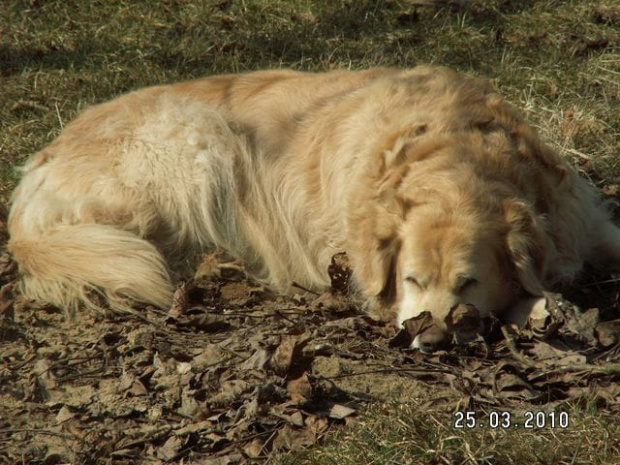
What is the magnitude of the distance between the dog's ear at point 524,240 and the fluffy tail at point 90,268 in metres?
1.70

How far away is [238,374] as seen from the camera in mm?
3627

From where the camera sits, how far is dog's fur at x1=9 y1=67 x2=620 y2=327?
3982mm

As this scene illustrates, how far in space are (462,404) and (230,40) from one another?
5.01 m

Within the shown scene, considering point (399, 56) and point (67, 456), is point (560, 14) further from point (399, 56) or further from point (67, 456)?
point (67, 456)

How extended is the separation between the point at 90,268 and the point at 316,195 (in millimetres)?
1255

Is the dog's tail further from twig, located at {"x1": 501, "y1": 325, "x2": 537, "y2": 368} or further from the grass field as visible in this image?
twig, located at {"x1": 501, "y1": 325, "x2": 537, "y2": 368}

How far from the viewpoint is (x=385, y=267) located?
13.9 ft

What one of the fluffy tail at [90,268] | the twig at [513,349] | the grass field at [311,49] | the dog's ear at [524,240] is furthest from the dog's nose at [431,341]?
the grass field at [311,49]

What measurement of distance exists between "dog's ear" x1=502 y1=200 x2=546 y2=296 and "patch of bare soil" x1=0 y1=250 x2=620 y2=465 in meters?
0.15

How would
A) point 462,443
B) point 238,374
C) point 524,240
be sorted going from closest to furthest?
point 462,443, point 238,374, point 524,240

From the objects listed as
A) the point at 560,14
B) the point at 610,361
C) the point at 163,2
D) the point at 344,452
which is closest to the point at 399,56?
the point at 560,14

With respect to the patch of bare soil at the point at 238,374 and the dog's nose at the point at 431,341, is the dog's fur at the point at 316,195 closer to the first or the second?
the dog's nose at the point at 431,341
